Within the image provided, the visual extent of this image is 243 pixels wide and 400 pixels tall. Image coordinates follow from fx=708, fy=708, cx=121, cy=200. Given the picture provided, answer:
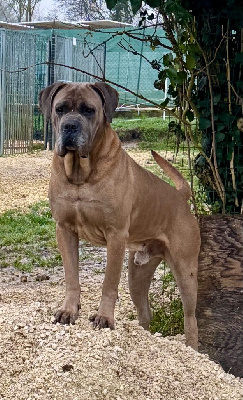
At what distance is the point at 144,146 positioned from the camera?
1834 centimetres

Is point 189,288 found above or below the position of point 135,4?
below

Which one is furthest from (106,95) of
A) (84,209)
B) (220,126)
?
(220,126)

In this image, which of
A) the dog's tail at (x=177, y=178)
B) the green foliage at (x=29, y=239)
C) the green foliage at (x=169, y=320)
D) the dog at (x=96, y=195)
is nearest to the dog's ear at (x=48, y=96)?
the dog at (x=96, y=195)

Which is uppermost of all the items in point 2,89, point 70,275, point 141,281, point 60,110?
point 60,110

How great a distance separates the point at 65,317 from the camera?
4.34 meters

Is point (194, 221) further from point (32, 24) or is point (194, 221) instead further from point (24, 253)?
point (32, 24)

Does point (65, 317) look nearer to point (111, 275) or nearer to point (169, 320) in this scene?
point (111, 275)

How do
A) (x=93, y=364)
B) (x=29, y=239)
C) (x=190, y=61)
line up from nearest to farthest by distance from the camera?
(x=93, y=364) < (x=190, y=61) < (x=29, y=239)

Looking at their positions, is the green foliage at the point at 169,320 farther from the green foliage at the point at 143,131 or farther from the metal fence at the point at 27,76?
the green foliage at the point at 143,131

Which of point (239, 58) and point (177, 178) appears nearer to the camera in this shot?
point (239, 58)

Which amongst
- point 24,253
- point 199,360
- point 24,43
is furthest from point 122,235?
point 24,43

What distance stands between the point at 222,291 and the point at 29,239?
4.10 meters

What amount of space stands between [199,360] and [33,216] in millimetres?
5694

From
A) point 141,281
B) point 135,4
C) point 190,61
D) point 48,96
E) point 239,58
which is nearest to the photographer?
point 135,4
